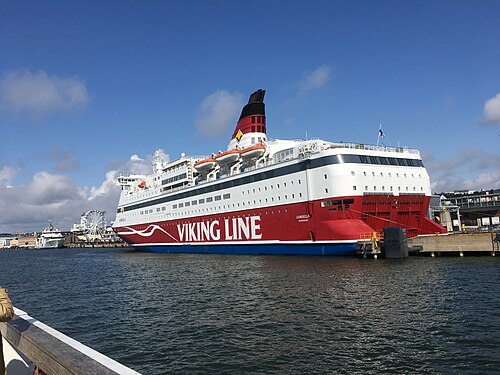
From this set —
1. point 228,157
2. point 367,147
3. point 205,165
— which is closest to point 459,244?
point 367,147

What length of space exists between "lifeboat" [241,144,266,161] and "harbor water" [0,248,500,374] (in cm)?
1924

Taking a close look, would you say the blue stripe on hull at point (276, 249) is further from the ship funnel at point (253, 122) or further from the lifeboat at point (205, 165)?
the ship funnel at point (253, 122)

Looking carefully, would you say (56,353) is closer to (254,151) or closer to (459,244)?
(459,244)

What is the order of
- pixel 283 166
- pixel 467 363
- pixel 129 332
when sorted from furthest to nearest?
pixel 283 166 → pixel 129 332 → pixel 467 363

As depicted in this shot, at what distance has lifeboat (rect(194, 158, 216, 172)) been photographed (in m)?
48.3

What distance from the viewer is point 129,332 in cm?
1330

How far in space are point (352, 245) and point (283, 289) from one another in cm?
1391

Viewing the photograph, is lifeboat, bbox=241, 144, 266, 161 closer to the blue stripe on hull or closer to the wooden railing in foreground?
the blue stripe on hull

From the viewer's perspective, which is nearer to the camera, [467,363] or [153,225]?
[467,363]

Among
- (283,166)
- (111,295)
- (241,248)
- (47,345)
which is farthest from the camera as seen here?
(241,248)

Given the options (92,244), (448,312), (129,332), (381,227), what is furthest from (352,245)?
(92,244)

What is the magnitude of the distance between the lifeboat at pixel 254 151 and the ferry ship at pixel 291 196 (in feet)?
0.36

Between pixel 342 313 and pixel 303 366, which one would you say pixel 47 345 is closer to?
pixel 303 366

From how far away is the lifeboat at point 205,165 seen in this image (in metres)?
48.3
